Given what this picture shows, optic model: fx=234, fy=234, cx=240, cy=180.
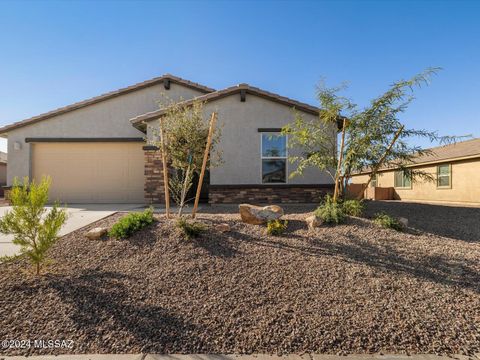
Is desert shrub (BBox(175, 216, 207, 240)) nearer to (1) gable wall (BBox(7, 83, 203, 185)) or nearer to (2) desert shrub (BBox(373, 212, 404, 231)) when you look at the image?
(2) desert shrub (BBox(373, 212, 404, 231))

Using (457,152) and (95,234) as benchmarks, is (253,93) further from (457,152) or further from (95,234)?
(457,152)

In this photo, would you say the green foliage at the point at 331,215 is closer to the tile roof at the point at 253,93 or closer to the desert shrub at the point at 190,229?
the desert shrub at the point at 190,229

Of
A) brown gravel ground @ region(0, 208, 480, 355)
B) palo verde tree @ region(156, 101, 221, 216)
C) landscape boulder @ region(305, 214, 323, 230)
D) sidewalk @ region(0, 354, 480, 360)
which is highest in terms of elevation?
palo verde tree @ region(156, 101, 221, 216)

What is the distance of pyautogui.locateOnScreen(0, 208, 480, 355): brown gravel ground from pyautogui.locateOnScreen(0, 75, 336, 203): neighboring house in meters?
4.37

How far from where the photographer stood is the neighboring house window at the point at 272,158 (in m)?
8.83

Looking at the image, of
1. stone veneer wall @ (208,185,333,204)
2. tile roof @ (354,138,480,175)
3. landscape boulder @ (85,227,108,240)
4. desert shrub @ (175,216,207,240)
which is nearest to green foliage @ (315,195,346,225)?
desert shrub @ (175,216,207,240)

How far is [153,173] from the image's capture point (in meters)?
9.23

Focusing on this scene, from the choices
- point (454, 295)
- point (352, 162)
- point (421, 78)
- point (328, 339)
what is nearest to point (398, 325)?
point (328, 339)

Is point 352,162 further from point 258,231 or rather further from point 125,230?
point 125,230

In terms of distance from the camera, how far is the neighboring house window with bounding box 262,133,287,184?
8828mm

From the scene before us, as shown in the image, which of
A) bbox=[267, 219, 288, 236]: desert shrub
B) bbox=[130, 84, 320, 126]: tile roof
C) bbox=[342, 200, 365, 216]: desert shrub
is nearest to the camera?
bbox=[267, 219, 288, 236]: desert shrub

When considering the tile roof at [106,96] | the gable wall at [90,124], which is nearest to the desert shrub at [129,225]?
the gable wall at [90,124]

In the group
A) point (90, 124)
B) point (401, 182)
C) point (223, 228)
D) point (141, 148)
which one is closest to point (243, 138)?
point (223, 228)

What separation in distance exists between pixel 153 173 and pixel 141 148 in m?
2.54
